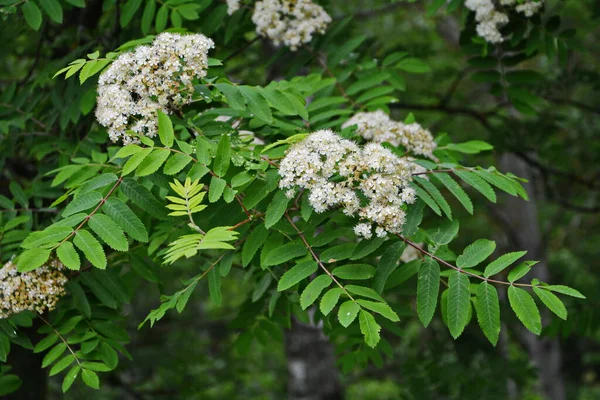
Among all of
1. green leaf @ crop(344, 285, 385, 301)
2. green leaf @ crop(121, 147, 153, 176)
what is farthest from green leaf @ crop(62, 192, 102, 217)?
green leaf @ crop(344, 285, 385, 301)

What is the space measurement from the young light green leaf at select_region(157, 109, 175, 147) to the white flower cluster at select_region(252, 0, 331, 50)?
4.23 feet

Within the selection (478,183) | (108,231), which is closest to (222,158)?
(108,231)

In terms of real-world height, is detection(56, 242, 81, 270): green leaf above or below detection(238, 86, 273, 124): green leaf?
below

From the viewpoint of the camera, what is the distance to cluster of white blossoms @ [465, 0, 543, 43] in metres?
3.28

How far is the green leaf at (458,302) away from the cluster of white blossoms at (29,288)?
1.44 metres

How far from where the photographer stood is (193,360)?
6652mm

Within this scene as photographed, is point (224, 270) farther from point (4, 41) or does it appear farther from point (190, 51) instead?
point (4, 41)

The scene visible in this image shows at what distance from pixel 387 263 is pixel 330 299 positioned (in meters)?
0.32

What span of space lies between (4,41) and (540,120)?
423cm

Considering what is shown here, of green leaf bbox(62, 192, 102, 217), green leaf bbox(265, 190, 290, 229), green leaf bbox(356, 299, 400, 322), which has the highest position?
green leaf bbox(265, 190, 290, 229)

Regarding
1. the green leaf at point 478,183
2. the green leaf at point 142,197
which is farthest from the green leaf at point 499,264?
the green leaf at point 142,197

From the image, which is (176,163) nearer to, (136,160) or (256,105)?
(136,160)

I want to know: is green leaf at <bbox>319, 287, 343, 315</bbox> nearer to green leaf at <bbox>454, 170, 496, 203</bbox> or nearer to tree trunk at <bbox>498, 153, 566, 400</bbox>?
green leaf at <bbox>454, 170, 496, 203</bbox>

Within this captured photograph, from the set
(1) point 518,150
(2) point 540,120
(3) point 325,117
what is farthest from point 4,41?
(2) point 540,120
